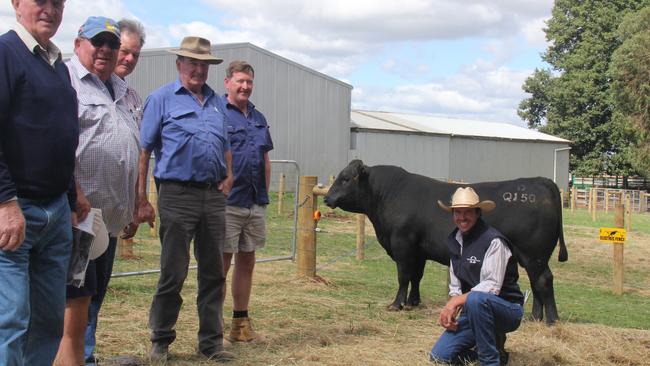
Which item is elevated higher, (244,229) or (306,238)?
(244,229)


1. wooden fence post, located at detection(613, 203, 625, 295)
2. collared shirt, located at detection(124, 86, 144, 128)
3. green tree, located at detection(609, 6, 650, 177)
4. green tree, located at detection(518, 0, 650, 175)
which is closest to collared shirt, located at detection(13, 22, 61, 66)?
collared shirt, located at detection(124, 86, 144, 128)

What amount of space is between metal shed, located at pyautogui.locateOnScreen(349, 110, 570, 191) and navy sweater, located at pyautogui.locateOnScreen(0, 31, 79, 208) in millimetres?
31349

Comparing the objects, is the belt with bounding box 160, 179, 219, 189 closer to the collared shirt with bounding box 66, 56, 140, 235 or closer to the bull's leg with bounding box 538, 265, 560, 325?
the collared shirt with bounding box 66, 56, 140, 235

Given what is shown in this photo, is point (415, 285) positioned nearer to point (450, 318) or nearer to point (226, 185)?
point (450, 318)

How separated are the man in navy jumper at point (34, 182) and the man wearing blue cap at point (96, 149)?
547mm

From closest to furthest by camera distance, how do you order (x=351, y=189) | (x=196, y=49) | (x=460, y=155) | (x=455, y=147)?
(x=196, y=49) < (x=351, y=189) < (x=455, y=147) < (x=460, y=155)

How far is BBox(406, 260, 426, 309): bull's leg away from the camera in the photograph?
770 centimetres

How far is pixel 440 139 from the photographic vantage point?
132 feet

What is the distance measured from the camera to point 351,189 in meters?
8.45

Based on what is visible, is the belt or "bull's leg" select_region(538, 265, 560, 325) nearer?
the belt

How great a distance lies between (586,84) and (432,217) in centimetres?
4059

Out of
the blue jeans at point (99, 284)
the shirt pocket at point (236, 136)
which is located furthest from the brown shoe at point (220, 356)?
the shirt pocket at point (236, 136)

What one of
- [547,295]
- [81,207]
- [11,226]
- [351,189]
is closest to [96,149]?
[81,207]

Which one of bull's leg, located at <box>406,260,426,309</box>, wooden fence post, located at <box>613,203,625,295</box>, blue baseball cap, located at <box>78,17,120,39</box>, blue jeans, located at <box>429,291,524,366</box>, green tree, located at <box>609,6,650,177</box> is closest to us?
blue baseball cap, located at <box>78,17,120,39</box>
